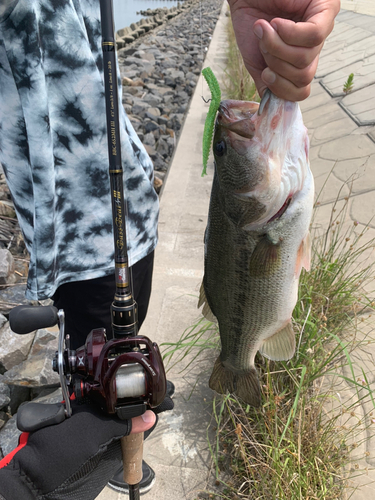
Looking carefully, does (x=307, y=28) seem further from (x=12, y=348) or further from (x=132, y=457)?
(x=12, y=348)

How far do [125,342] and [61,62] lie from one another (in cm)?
94

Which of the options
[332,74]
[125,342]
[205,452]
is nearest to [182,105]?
[332,74]

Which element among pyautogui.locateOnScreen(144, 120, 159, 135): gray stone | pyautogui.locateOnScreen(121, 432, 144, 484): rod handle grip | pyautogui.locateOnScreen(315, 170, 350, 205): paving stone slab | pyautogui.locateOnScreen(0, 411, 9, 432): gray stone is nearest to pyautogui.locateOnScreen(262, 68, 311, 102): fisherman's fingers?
pyautogui.locateOnScreen(121, 432, 144, 484): rod handle grip

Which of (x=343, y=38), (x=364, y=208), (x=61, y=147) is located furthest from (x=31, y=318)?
(x=343, y=38)

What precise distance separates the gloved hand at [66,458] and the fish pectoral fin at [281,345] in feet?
1.72

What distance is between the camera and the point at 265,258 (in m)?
1.38

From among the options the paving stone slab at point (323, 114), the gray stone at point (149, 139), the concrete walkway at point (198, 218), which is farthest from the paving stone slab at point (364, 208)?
the gray stone at point (149, 139)

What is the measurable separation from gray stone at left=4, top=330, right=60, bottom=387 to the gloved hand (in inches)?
54.8

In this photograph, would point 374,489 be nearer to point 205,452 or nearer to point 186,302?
point 205,452

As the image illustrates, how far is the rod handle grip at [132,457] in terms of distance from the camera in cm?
158

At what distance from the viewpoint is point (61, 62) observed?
1432mm

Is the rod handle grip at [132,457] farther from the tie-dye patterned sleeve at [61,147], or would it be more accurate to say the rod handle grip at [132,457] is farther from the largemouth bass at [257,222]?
the tie-dye patterned sleeve at [61,147]

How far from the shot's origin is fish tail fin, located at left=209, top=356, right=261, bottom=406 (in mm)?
1724

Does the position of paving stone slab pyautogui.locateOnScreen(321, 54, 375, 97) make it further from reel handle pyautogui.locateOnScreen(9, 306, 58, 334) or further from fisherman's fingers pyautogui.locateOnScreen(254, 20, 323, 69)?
reel handle pyautogui.locateOnScreen(9, 306, 58, 334)
